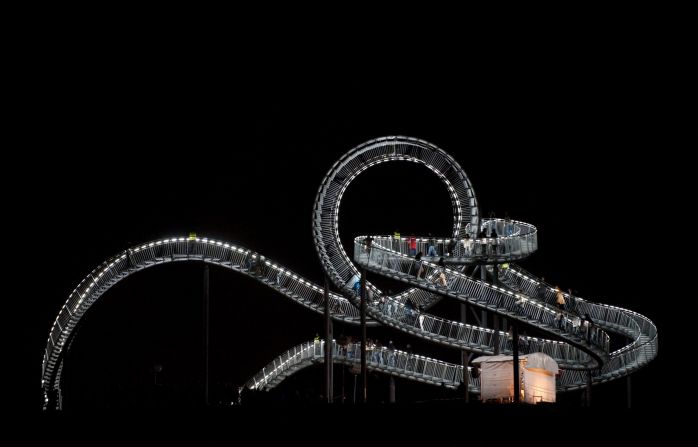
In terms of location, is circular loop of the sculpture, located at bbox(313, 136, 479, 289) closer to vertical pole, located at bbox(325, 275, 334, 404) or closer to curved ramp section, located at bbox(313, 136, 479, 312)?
curved ramp section, located at bbox(313, 136, 479, 312)

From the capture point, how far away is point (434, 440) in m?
23.2

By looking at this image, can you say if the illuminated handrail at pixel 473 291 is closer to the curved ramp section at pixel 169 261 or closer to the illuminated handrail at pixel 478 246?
the illuminated handrail at pixel 478 246

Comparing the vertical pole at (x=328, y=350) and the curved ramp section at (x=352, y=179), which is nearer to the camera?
the vertical pole at (x=328, y=350)

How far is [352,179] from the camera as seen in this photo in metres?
39.6

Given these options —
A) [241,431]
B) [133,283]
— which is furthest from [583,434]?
[133,283]

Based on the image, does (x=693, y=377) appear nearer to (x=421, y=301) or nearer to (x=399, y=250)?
(x=421, y=301)

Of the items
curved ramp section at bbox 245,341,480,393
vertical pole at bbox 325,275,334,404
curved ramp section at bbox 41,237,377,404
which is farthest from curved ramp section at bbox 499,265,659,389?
curved ramp section at bbox 41,237,377,404

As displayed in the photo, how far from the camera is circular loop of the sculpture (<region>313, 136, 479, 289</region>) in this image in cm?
3894

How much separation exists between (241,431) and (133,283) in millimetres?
30501

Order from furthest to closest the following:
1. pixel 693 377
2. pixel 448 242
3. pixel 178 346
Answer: pixel 178 346 < pixel 693 377 < pixel 448 242

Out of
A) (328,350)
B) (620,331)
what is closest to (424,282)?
(328,350)

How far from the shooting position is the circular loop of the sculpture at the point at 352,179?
3894 centimetres

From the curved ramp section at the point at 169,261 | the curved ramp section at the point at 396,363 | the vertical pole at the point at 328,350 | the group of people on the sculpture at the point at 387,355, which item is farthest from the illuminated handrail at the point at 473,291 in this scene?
the curved ramp section at the point at 169,261

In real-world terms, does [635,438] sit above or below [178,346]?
below
